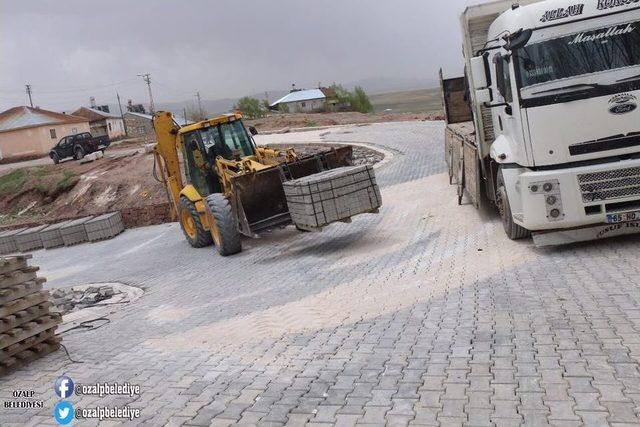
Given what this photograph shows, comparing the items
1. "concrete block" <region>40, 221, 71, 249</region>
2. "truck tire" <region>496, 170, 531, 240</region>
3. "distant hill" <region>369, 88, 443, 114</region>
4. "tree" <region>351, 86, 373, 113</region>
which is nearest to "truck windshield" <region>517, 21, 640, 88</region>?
"truck tire" <region>496, 170, 531, 240</region>

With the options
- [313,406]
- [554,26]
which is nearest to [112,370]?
[313,406]

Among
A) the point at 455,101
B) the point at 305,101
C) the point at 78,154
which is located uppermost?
the point at 305,101

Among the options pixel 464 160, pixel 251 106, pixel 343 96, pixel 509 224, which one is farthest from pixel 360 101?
pixel 509 224

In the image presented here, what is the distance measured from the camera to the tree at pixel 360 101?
8356 centimetres

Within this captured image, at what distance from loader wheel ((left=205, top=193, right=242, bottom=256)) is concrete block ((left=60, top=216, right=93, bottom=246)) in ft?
28.8

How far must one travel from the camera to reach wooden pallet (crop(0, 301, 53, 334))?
624cm

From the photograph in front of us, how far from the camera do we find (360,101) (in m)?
84.2

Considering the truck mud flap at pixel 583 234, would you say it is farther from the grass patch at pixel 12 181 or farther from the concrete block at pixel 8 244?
the grass patch at pixel 12 181

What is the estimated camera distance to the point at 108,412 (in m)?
4.90

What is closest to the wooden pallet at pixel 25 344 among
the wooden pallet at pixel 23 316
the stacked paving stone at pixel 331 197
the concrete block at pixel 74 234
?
the wooden pallet at pixel 23 316

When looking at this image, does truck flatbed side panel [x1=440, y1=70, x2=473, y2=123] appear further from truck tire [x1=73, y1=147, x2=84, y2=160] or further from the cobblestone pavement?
truck tire [x1=73, y1=147, x2=84, y2=160]

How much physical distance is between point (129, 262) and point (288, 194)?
17.7 feet

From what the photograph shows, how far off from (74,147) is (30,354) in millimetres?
35213

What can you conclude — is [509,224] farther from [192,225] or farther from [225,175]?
[192,225]
